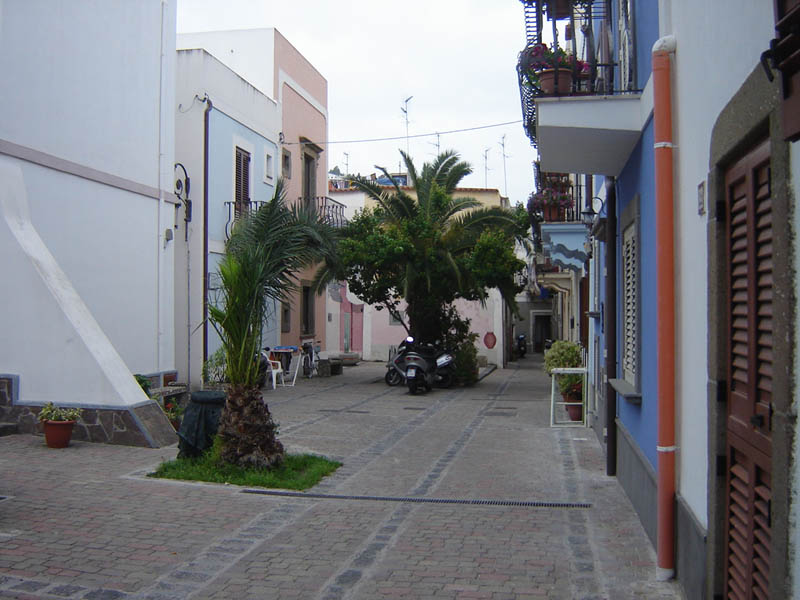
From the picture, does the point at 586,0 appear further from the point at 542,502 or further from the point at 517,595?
the point at 517,595

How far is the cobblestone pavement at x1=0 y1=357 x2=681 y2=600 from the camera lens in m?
5.12

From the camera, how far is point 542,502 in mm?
7465

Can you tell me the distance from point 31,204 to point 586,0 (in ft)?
26.8

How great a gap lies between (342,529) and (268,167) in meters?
16.7

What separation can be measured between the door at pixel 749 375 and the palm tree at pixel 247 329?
5.46 meters

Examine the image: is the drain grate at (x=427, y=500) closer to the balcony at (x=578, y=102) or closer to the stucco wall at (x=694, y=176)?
the stucco wall at (x=694, y=176)

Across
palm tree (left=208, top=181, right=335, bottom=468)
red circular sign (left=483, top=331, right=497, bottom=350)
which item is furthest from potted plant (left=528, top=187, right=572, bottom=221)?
red circular sign (left=483, top=331, right=497, bottom=350)

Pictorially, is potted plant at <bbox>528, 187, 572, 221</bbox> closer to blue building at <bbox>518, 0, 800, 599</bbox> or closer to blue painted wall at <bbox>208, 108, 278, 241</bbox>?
blue building at <bbox>518, 0, 800, 599</bbox>

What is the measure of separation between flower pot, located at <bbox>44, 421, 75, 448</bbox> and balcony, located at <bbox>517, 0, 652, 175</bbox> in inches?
253

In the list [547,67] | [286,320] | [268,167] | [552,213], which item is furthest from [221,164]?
[547,67]

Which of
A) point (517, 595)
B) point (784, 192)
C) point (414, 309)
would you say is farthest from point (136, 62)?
point (784, 192)

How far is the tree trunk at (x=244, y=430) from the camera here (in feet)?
27.3

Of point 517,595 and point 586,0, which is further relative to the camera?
point 586,0

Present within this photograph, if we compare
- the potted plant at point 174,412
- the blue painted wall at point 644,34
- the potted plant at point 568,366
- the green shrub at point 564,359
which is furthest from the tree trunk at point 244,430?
the green shrub at point 564,359
